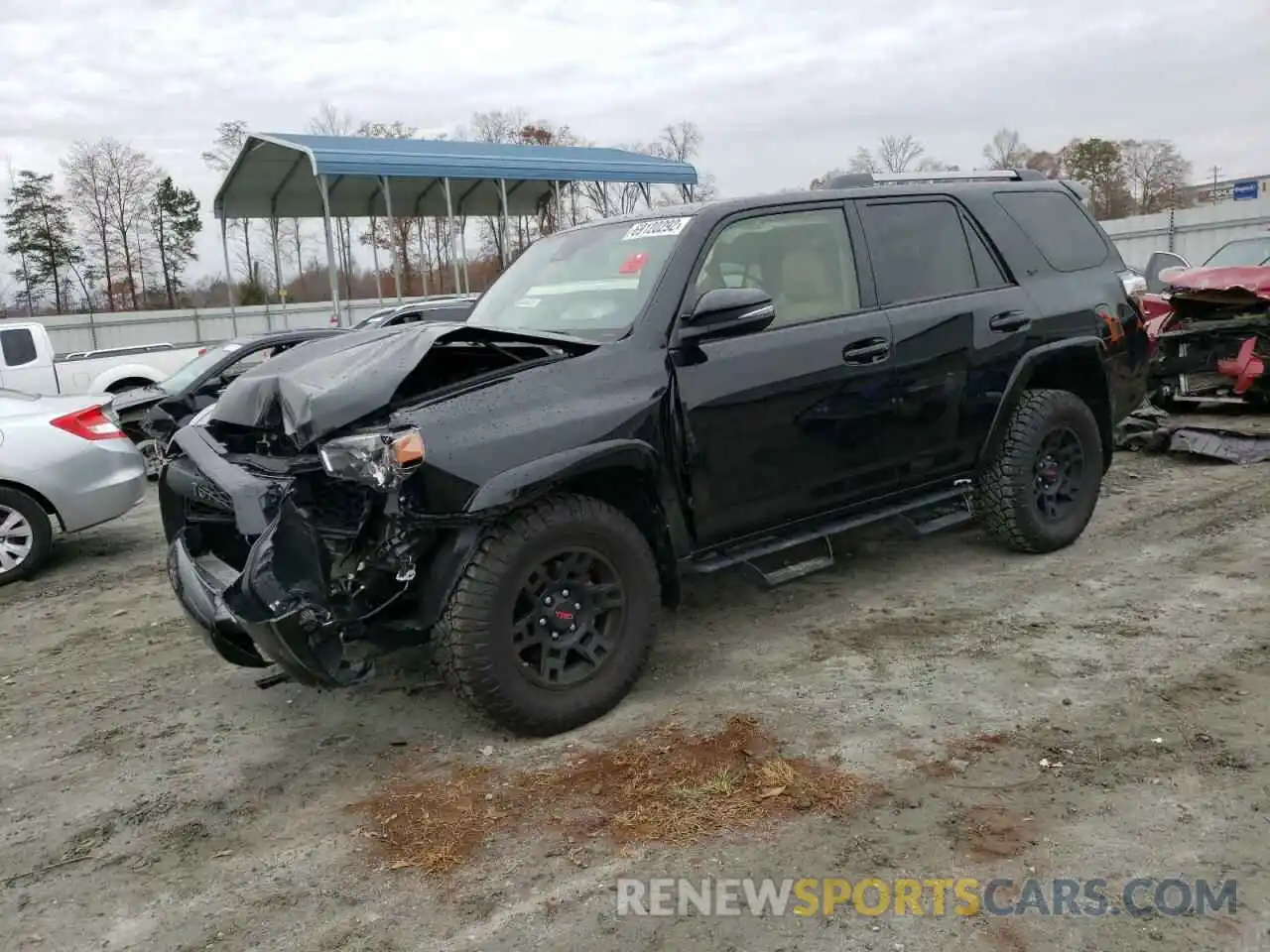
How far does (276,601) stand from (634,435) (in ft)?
4.59

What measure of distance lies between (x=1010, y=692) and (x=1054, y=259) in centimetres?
273

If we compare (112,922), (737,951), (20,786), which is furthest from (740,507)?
(20,786)

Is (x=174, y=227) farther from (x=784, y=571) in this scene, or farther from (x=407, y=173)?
(x=784, y=571)

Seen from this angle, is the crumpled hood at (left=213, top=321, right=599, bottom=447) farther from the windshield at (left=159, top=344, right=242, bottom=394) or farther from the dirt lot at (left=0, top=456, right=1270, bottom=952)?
the windshield at (left=159, top=344, right=242, bottom=394)

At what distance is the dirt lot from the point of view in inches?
105

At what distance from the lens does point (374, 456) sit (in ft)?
10.8

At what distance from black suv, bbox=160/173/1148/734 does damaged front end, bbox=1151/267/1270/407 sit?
402cm

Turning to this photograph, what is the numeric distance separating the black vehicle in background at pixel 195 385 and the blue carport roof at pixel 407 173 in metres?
9.02

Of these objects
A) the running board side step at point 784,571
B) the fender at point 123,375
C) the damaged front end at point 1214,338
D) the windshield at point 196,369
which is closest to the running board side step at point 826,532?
the running board side step at point 784,571

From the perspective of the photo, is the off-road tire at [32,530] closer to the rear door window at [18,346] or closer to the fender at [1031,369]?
the fender at [1031,369]

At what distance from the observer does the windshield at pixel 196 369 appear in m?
10.3

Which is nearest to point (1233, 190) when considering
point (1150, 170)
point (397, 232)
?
point (1150, 170)

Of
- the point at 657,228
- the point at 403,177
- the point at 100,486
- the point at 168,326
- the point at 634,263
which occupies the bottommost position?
the point at 100,486

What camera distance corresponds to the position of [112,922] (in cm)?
277
